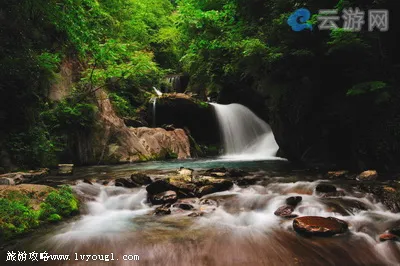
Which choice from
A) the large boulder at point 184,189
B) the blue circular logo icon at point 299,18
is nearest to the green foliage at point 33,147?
the large boulder at point 184,189

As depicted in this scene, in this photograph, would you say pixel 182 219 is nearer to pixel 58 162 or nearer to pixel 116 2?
pixel 58 162

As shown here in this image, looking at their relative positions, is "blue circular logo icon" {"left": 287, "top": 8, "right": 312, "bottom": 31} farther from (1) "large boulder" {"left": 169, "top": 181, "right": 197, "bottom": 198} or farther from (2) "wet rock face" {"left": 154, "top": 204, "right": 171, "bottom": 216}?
(2) "wet rock face" {"left": 154, "top": 204, "right": 171, "bottom": 216}

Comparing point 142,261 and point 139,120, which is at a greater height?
point 139,120

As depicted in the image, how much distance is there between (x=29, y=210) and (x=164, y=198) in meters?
2.68

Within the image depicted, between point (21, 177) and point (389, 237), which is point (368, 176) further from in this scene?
point (21, 177)

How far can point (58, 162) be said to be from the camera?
36.2ft

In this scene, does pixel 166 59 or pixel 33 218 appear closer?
pixel 33 218

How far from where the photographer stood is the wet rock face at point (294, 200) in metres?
5.69

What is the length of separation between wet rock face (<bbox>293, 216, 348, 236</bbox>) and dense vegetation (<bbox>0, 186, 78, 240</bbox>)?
4.51 metres

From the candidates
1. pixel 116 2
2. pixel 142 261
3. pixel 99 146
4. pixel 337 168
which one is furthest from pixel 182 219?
pixel 116 2

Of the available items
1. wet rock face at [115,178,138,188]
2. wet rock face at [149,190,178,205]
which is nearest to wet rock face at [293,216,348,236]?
wet rock face at [149,190,178,205]

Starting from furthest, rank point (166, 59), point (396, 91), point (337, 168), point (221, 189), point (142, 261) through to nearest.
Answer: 1. point (166, 59)
2. point (337, 168)
3. point (396, 91)
4. point (221, 189)
5. point (142, 261)

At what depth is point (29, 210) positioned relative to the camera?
4949mm

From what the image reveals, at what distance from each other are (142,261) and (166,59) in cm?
2519
